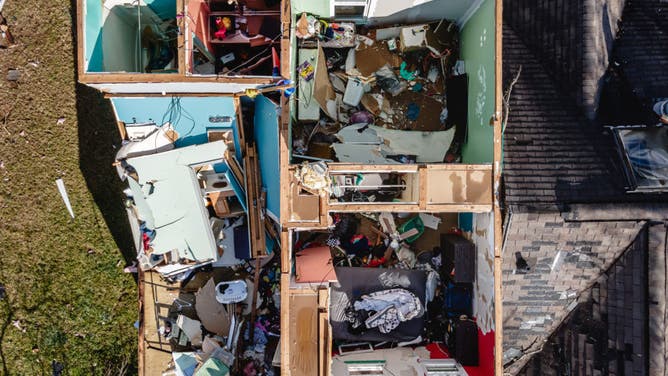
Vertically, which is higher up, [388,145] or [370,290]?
[388,145]

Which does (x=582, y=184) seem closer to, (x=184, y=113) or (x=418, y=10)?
(x=418, y=10)

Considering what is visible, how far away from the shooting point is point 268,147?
39.7 ft

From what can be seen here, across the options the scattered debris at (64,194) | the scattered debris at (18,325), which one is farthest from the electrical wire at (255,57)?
the scattered debris at (18,325)

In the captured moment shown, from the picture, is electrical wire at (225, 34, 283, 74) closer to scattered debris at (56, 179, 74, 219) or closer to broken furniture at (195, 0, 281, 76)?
broken furniture at (195, 0, 281, 76)

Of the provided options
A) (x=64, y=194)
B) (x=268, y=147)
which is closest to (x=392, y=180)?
(x=268, y=147)

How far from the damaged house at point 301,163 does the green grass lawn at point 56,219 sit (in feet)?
4.83

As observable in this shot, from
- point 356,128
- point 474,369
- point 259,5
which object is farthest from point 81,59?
point 474,369

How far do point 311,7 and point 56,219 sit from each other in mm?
9285

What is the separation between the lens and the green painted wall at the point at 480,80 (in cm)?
991

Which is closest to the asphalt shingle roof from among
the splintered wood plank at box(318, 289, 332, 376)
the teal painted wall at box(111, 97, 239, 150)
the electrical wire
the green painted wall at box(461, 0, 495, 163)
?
the green painted wall at box(461, 0, 495, 163)

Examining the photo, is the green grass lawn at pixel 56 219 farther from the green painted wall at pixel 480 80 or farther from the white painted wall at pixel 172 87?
the green painted wall at pixel 480 80

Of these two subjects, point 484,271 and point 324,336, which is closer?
point 324,336

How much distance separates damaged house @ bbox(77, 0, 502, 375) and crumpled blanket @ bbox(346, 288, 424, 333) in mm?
35

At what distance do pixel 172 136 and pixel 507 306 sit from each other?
359 inches
